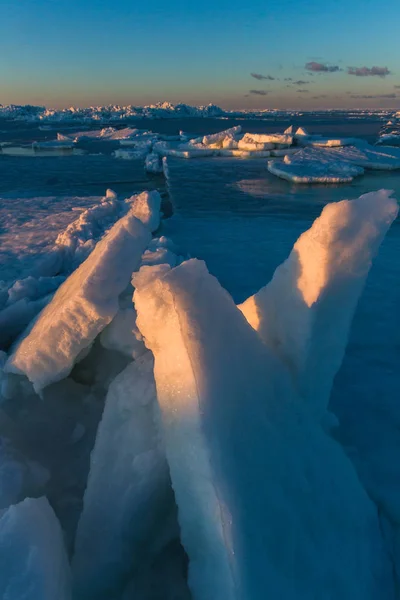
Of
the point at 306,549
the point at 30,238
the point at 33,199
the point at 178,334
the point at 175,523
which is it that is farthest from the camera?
the point at 33,199

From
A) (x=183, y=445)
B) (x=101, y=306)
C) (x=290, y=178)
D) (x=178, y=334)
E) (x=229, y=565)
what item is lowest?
(x=290, y=178)

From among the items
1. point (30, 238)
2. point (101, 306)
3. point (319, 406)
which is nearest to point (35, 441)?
point (101, 306)

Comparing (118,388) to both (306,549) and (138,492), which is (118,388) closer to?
(138,492)

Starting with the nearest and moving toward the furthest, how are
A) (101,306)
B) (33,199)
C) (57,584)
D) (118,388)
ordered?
(57,584) < (118,388) < (101,306) < (33,199)

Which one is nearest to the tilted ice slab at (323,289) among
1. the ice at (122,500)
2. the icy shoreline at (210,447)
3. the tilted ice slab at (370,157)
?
the icy shoreline at (210,447)

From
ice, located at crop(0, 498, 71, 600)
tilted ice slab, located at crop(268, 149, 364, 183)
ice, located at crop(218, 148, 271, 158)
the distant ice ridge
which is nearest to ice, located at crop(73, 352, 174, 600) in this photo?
ice, located at crop(0, 498, 71, 600)

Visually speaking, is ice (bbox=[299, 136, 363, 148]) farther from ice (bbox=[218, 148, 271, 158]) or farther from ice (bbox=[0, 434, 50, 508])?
ice (bbox=[0, 434, 50, 508])

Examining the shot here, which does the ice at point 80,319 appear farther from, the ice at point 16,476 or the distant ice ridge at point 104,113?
the distant ice ridge at point 104,113
